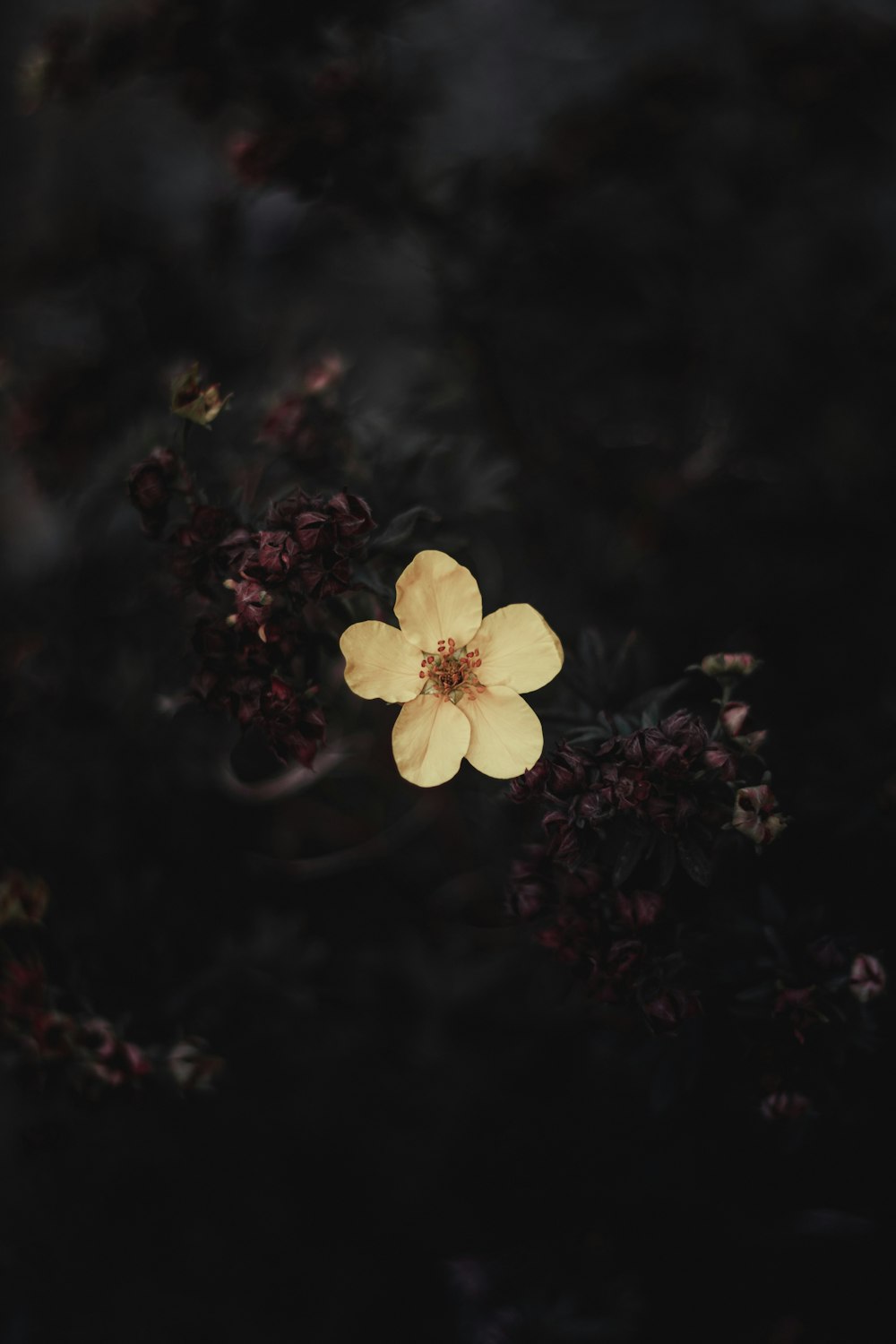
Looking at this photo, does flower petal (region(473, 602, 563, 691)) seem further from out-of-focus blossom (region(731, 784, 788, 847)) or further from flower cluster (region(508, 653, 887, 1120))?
Result: out-of-focus blossom (region(731, 784, 788, 847))

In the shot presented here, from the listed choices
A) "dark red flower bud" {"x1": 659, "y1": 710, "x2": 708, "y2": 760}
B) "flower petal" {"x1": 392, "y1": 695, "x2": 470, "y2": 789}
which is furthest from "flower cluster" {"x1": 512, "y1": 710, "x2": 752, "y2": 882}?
"flower petal" {"x1": 392, "y1": 695, "x2": 470, "y2": 789}

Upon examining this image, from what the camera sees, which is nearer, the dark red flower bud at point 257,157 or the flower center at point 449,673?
the flower center at point 449,673

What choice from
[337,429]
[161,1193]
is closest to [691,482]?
[337,429]

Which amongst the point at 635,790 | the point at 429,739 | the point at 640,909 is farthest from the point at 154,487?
the point at 640,909

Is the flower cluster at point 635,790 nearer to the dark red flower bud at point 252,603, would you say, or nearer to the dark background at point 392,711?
the dark background at point 392,711

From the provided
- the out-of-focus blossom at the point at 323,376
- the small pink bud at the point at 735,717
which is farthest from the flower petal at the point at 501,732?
the out-of-focus blossom at the point at 323,376

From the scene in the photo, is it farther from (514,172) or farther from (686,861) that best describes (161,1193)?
(514,172)
